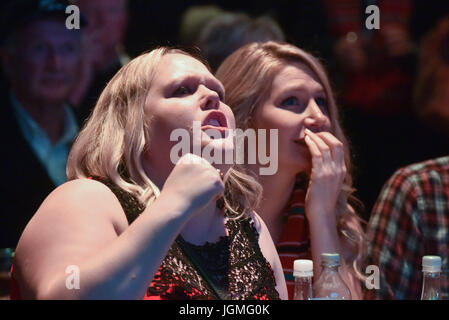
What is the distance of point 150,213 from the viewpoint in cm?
134

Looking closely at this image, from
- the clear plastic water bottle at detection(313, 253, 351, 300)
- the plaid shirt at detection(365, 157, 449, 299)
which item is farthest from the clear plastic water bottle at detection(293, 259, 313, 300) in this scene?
the plaid shirt at detection(365, 157, 449, 299)

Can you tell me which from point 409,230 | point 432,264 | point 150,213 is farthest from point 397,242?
point 150,213

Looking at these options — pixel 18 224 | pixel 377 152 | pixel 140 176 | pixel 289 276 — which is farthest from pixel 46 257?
pixel 377 152

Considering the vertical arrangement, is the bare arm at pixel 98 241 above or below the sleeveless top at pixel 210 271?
above

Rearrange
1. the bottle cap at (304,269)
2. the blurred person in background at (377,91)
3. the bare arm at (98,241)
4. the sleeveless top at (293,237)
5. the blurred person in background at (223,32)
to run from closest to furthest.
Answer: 1. the bare arm at (98,241)
2. the bottle cap at (304,269)
3. the sleeveless top at (293,237)
4. the blurred person in background at (223,32)
5. the blurred person in background at (377,91)

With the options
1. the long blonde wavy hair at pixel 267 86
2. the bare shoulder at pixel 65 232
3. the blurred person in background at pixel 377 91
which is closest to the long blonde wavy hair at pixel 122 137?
the bare shoulder at pixel 65 232

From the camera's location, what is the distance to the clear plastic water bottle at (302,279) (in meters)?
1.51

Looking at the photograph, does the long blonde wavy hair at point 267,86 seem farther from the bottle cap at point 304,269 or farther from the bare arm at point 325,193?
the bottle cap at point 304,269

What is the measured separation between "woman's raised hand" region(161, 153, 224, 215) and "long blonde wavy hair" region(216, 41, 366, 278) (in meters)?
0.97

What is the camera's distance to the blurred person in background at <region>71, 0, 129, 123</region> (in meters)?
3.03

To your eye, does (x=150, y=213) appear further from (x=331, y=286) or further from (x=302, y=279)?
(x=331, y=286)

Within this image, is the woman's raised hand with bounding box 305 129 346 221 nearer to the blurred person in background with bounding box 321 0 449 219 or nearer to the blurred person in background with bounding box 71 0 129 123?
the blurred person in background with bounding box 321 0 449 219

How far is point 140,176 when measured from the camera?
1.71m

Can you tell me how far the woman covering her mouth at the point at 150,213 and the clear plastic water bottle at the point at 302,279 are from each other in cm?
12
